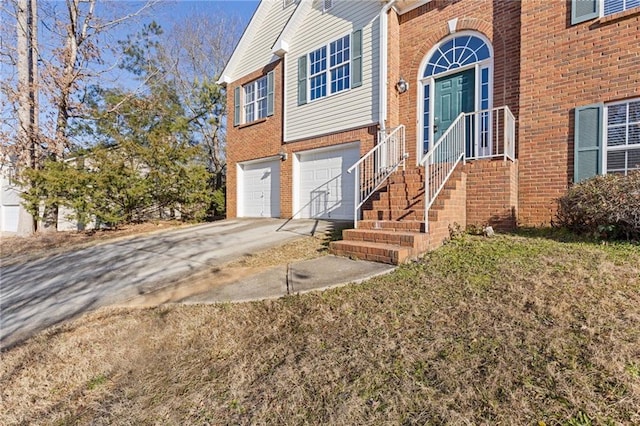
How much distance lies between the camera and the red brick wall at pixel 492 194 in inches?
229

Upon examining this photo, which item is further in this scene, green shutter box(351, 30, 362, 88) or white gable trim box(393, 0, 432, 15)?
green shutter box(351, 30, 362, 88)

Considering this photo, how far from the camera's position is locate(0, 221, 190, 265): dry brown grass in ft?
27.9

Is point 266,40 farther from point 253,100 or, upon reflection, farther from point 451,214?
point 451,214

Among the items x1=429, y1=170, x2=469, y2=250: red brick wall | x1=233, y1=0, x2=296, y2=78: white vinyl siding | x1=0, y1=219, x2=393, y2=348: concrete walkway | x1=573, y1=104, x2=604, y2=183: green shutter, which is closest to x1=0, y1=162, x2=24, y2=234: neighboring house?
x1=0, y1=219, x2=393, y2=348: concrete walkway

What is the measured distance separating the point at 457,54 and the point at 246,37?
808 centimetres

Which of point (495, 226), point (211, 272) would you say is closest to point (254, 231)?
point (211, 272)

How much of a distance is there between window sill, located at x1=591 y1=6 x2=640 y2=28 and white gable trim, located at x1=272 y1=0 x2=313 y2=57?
287 inches

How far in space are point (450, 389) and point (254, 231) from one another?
711 cm

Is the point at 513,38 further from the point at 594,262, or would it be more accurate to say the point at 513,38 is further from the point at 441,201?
the point at 594,262

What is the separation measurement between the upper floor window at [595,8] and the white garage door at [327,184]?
5041 mm

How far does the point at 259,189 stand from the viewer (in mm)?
12000

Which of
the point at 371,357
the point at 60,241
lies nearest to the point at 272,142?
the point at 60,241

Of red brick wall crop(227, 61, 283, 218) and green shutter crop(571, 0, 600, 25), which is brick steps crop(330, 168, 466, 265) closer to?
green shutter crop(571, 0, 600, 25)

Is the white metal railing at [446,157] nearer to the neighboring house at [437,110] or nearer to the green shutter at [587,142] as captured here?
the neighboring house at [437,110]
